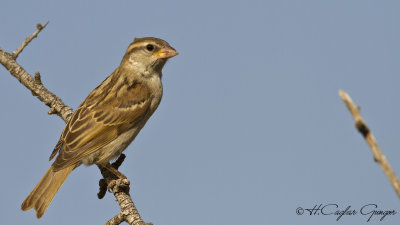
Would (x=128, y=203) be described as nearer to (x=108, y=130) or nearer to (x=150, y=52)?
(x=108, y=130)

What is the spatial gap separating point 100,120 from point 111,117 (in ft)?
0.54

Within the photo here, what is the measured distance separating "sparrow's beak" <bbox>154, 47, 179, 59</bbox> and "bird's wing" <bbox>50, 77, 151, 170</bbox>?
533 millimetres

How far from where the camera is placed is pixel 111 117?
7.18 metres

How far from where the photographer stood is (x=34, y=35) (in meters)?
7.04

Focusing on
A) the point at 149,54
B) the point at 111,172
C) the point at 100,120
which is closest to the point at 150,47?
the point at 149,54

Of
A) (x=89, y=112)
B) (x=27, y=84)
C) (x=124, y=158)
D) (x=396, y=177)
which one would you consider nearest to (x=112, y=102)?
(x=89, y=112)

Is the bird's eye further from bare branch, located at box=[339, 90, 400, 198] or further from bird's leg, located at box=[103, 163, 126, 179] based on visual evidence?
bare branch, located at box=[339, 90, 400, 198]

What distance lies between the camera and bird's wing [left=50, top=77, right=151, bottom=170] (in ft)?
22.2

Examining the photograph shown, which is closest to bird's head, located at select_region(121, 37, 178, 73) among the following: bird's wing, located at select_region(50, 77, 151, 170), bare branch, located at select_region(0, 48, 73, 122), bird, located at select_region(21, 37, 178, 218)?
bird, located at select_region(21, 37, 178, 218)

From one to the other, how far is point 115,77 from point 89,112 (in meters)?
0.95

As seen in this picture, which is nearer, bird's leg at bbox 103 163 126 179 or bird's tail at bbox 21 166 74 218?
bird's tail at bbox 21 166 74 218

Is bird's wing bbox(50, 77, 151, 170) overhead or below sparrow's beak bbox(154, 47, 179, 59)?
below

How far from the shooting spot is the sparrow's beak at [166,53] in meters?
7.57

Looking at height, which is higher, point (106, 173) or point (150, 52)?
point (150, 52)
